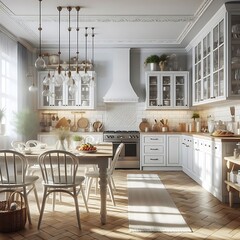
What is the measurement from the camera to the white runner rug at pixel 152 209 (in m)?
3.27

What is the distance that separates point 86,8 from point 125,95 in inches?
106

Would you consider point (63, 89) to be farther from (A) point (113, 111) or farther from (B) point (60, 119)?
(A) point (113, 111)

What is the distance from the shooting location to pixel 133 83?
290 inches

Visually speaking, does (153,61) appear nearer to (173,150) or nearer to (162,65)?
(162,65)

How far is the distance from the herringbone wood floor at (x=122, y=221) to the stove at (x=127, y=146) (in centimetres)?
204

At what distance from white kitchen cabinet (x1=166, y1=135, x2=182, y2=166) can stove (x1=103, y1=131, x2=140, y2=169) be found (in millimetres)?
695

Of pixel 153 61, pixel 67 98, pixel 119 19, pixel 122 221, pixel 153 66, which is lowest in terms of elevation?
pixel 122 221

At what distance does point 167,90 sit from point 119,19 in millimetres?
2448

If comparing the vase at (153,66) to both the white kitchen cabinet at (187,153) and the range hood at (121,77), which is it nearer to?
the range hood at (121,77)

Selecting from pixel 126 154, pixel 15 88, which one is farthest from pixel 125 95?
pixel 15 88

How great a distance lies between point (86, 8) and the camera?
15.5ft

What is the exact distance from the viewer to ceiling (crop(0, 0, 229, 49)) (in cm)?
453

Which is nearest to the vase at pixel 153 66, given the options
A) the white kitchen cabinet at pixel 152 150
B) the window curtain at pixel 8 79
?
the white kitchen cabinet at pixel 152 150

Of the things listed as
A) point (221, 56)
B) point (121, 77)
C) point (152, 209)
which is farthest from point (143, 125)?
point (152, 209)
